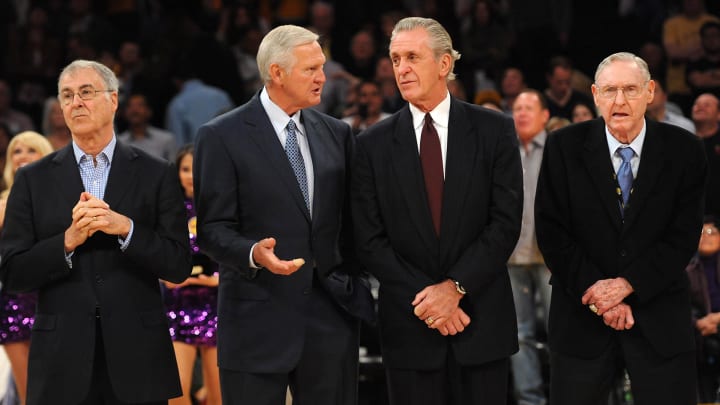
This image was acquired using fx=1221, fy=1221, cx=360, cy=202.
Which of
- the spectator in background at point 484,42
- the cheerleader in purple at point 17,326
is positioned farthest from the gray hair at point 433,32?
the spectator in background at point 484,42

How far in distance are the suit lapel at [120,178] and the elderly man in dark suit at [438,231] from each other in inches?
35.2

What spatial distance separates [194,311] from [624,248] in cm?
257

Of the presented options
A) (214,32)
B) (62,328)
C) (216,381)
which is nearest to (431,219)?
(62,328)

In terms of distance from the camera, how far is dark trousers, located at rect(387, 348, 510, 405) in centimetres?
475

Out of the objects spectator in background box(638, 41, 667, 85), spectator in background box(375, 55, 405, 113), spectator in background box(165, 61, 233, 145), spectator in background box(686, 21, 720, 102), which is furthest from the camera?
spectator in background box(638, 41, 667, 85)

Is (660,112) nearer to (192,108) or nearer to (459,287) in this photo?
(192,108)

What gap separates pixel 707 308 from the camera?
A: 23.6 ft

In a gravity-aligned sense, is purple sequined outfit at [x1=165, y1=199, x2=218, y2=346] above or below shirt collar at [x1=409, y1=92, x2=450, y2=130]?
below

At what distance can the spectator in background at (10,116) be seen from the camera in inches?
429

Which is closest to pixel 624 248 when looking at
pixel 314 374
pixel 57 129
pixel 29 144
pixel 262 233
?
pixel 314 374

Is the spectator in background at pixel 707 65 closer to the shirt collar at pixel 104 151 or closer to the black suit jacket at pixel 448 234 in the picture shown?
the black suit jacket at pixel 448 234

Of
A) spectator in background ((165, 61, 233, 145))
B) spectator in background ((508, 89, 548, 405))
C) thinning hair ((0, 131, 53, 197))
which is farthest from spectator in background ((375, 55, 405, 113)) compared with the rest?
thinning hair ((0, 131, 53, 197))

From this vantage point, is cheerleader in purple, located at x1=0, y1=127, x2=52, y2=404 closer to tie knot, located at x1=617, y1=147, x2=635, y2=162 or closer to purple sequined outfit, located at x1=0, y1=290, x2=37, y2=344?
purple sequined outfit, located at x1=0, y1=290, x2=37, y2=344

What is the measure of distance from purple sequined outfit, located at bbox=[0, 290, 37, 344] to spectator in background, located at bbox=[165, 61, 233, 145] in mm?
3706
